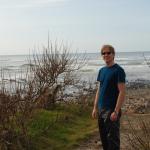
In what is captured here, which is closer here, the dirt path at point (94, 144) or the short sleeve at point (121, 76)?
the short sleeve at point (121, 76)

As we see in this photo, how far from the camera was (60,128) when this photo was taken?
32.9 feet

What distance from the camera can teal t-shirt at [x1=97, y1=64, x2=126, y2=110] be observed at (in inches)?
246

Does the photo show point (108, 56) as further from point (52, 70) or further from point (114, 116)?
point (52, 70)

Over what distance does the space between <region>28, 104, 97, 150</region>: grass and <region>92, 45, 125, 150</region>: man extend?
7.17ft

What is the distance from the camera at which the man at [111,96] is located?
6.21m

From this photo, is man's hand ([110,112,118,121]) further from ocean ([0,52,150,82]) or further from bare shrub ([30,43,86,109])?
bare shrub ([30,43,86,109])

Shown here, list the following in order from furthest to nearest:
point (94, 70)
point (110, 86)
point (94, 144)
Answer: point (94, 70)
point (94, 144)
point (110, 86)

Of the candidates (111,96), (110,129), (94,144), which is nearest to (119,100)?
(111,96)

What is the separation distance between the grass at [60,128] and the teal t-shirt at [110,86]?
2323 millimetres

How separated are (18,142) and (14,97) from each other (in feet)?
2.77

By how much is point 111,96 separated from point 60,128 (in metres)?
3.92

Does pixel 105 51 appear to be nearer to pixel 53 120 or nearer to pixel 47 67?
pixel 53 120

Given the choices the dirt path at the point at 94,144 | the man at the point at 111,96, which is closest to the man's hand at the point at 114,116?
the man at the point at 111,96

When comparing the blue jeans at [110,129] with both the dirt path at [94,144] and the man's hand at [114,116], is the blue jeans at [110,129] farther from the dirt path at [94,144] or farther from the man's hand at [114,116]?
the dirt path at [94,144]
